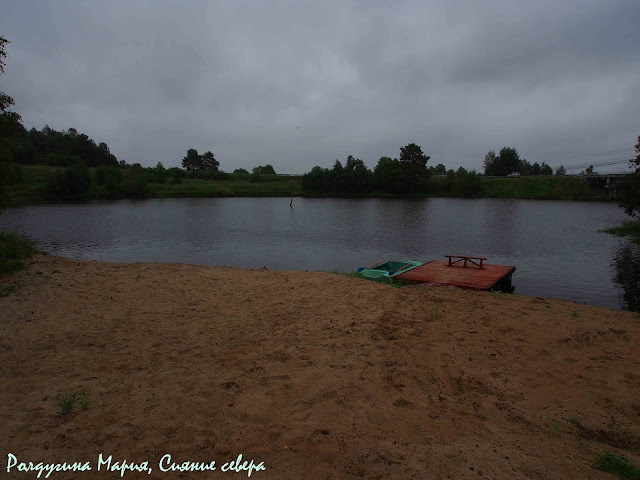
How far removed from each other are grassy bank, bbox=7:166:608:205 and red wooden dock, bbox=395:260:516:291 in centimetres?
6462

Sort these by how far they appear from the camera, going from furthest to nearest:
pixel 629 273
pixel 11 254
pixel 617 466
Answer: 1. pixel 629 273
2. pixel 11 254
3. pixel 617 466

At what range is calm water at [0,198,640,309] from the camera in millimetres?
16750

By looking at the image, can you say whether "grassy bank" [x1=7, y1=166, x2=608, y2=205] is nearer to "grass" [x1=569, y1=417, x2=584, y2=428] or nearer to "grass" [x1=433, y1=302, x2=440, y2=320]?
"grass" [x1=433, y1=302, x2=440, y2=320]

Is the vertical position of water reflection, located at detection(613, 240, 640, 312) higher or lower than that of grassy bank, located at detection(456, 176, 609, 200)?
lower

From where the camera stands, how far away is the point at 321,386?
494 cm

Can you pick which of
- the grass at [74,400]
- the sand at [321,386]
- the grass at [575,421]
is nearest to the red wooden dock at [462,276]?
the sand at [321,386]

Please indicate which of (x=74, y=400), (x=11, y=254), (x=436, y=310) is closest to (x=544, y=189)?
(x=436, y=310)

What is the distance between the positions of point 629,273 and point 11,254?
22928 millimetres

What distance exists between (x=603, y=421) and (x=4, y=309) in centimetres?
1003

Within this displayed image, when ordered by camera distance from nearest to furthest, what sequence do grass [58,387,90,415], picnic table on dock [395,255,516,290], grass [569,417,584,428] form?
grass [569,417,584,428] → grass [58,387,90,415] → picnic table on dock [395,255,516,290]

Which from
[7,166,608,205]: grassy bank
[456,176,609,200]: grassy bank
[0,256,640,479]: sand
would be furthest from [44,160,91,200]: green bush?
[456,176,609,200]: grassy bank

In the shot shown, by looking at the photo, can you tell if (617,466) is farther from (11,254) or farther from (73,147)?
(73,147)

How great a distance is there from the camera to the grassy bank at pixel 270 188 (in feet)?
228

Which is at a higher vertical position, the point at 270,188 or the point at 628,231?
the point at 270,188
